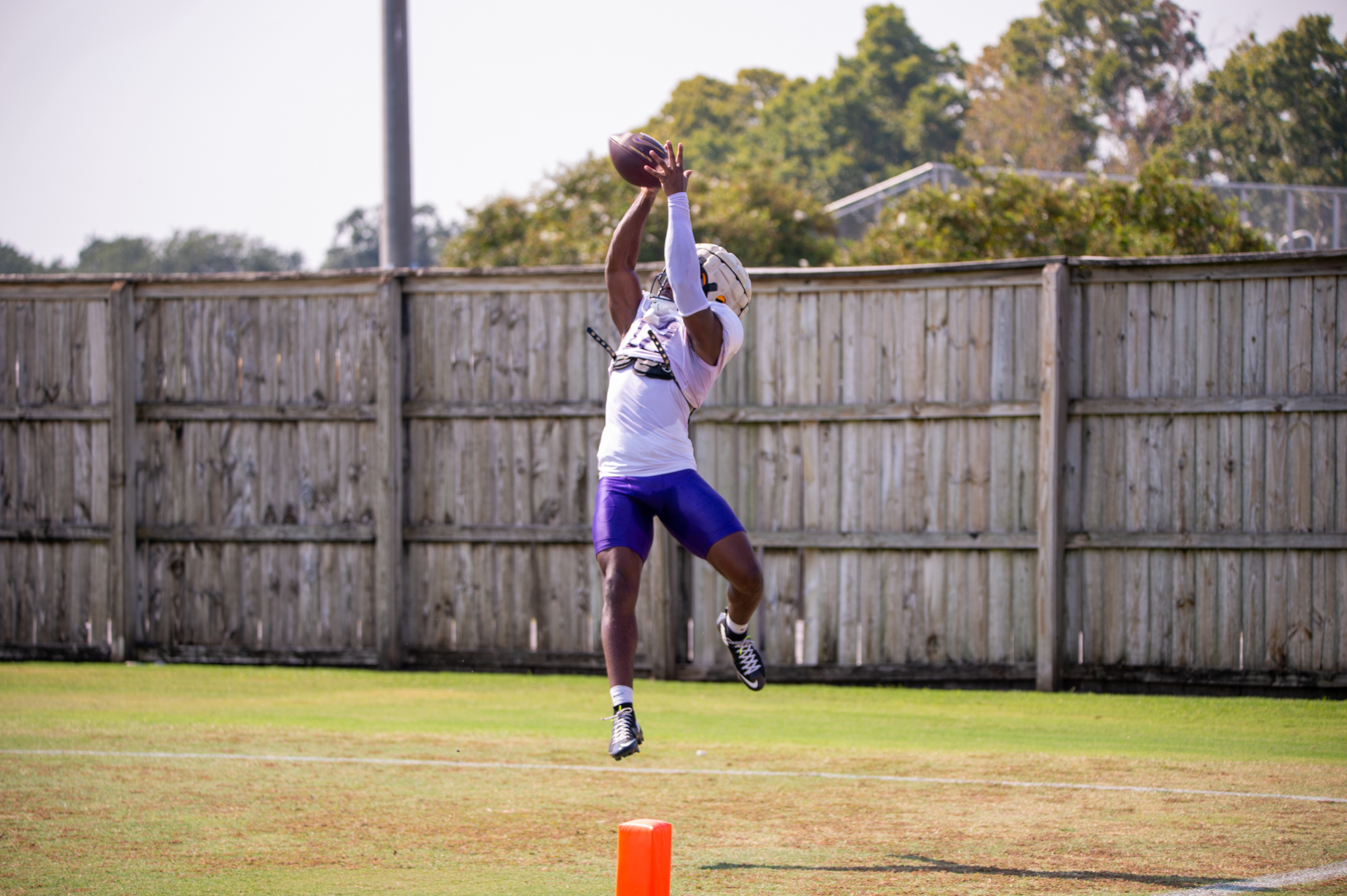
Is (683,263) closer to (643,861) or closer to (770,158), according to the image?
(643,861)

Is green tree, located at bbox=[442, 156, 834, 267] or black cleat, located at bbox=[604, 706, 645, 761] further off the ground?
green tree, located at bbox=[442, 156, 834, 267]

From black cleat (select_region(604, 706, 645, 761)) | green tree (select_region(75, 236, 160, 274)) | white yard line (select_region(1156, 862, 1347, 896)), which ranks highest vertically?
green tree (select_region(75, 236, 160, 274))

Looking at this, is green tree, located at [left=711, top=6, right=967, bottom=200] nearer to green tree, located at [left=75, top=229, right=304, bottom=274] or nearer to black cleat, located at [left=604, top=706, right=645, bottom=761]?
green tree, located at [left=75, top=229, right=304, bottom=274]

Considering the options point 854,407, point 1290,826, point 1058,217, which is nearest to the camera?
point 1290,826

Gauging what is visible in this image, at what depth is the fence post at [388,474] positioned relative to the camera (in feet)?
35.9

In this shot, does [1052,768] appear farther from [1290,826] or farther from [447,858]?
[447,858]

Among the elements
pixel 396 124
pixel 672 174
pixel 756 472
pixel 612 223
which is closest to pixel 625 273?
pixel 672 174

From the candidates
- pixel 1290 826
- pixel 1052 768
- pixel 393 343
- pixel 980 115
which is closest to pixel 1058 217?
pixel 393 343

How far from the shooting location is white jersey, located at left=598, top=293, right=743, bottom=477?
5.85 meters

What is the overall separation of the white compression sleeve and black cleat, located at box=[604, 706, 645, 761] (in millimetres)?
1688

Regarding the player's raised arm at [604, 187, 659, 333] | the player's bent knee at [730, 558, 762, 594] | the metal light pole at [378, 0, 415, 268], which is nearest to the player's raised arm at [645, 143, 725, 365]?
the player's raised arm at [604, 187, 659, 333]

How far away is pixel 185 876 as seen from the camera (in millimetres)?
5023

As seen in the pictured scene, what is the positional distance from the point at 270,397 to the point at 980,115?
45617 mm

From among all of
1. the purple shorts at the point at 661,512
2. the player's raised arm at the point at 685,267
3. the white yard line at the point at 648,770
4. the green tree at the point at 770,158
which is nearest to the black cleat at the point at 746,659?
the purple shorts at the point at 661,512
